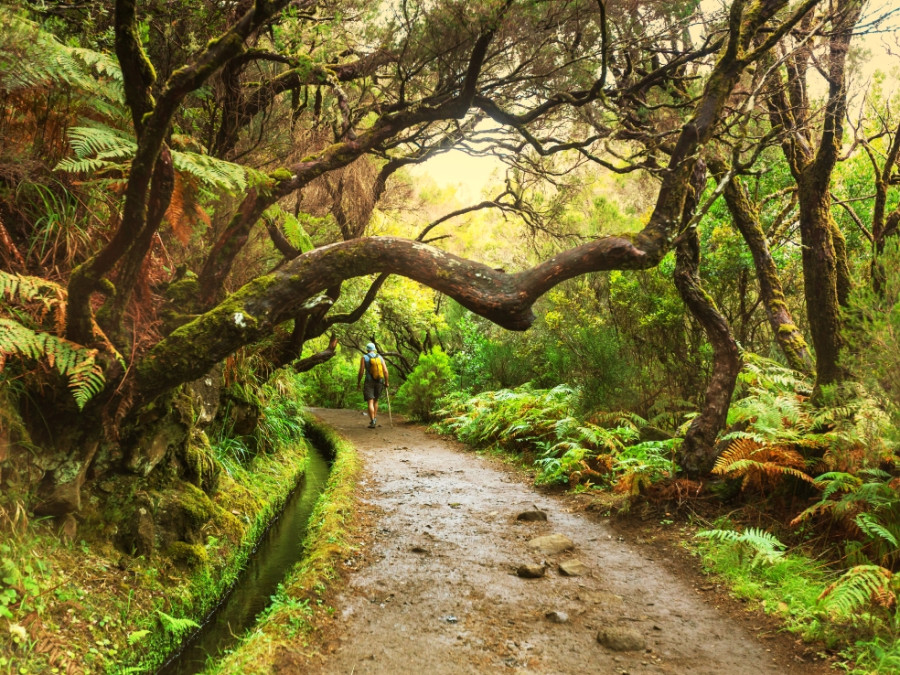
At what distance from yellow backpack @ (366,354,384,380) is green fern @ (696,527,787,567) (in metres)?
9.61

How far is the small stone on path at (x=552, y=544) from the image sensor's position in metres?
5.21

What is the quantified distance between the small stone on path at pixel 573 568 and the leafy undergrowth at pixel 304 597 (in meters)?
2.00

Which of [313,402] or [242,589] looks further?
[313,402]

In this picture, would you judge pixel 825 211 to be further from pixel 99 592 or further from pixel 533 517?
pixel 99 592

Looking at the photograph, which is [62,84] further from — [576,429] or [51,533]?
[576,429]

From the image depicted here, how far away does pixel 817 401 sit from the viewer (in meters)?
5.62

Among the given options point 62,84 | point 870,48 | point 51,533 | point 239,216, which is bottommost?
point 51,533

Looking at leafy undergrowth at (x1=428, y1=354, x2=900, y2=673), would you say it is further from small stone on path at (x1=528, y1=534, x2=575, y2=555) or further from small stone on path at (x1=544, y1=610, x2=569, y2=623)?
small stone on path at (x1=544, y1=610, x2=569, y2=623)

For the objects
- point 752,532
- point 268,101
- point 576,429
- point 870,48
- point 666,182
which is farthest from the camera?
point 576,429

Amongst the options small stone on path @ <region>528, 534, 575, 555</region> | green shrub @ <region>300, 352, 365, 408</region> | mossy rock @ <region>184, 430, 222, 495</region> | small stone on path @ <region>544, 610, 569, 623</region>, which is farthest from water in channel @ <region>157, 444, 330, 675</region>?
green shrub @ <region>300, 352, 365, 408</region>

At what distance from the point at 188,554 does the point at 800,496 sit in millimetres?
5756

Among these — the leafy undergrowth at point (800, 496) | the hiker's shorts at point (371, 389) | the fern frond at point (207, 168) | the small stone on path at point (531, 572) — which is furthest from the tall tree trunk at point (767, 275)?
the hiker's shorts at point (371, 389)

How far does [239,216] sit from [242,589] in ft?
→ 12.5

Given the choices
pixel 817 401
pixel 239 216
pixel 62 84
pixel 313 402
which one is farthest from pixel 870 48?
pixel 313 402
